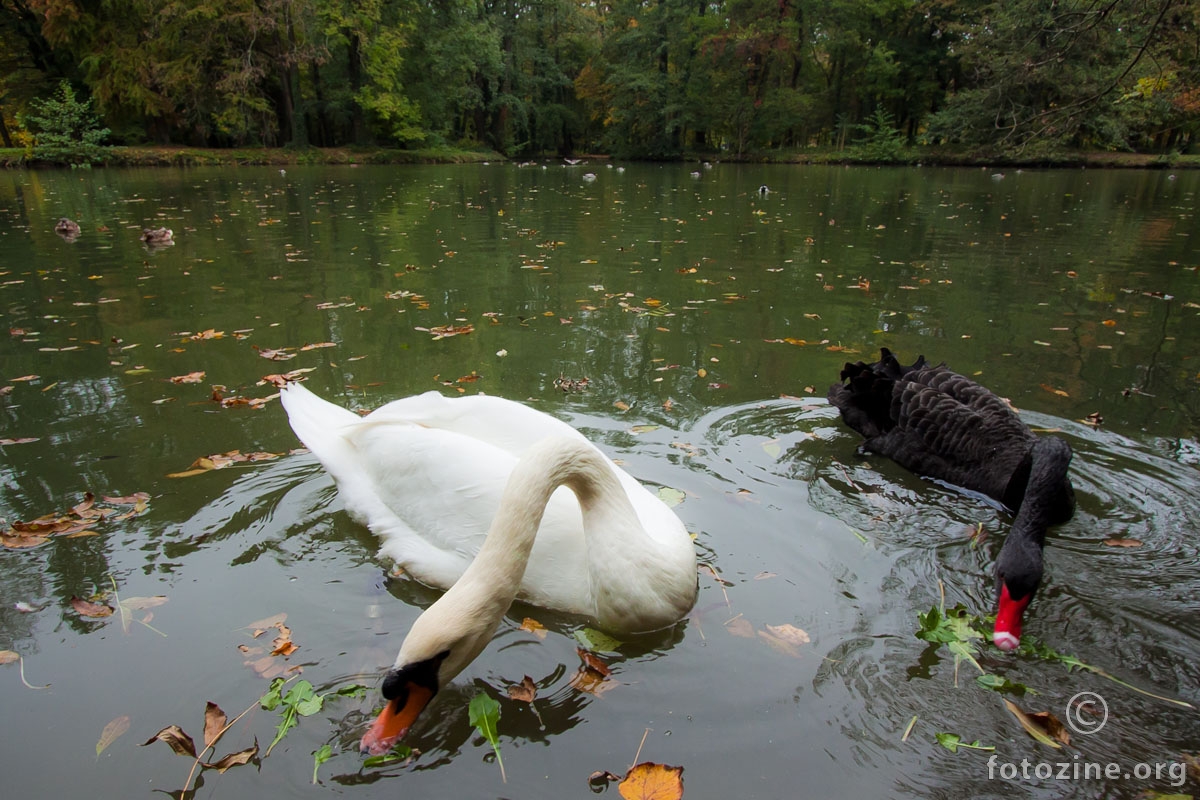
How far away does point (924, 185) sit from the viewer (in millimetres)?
21875

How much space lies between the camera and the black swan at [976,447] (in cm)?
251

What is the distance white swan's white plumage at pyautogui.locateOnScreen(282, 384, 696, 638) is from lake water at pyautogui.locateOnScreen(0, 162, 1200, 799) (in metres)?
0.15

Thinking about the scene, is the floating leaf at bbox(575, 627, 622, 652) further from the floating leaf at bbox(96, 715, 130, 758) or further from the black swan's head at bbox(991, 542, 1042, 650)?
the floating leaf at bbox(96, 715, 130, 758)

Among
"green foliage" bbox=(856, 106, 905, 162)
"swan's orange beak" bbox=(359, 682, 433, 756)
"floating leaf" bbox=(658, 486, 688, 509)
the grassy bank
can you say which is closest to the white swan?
"swan's orange beak" bbox=(359, 682, 433, 756)

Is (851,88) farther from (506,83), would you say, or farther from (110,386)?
(110,386)

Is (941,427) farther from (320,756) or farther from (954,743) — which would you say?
(320,756)

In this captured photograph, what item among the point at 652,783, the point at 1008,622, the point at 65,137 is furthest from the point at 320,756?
the point at 65,137

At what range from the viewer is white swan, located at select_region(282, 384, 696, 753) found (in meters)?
1.97

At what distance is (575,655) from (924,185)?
2353 cm

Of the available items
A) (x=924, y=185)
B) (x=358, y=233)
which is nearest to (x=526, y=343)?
(x=358, y=233)

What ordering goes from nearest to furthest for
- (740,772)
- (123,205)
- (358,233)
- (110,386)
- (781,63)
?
(740,772) → (110,386) → (358,233) → (123,205) → (781,63)

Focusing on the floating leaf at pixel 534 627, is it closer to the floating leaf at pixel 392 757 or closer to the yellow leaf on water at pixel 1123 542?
the floating leaf at pixel 392 757

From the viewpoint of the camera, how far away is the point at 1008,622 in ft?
7.85

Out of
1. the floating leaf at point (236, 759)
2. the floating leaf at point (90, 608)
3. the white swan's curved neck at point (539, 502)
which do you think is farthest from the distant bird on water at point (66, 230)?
the white swan's curved neck at point (539, 502)
